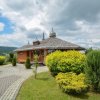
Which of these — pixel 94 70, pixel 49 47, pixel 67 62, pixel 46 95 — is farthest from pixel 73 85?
pixel 49 47

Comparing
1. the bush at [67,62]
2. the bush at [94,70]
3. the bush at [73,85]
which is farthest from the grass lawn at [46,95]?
the bush at [67,62]

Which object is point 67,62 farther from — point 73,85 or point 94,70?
point 73,85

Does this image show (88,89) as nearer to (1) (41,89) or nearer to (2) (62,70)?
(1) (41,89)

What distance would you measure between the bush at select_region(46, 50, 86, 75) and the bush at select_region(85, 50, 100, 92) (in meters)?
4.11

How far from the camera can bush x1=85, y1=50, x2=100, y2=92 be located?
1276cm

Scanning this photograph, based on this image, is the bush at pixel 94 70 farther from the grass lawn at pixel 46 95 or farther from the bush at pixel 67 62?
the bush at pixel 67 62

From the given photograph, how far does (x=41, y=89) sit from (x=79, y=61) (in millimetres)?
5454

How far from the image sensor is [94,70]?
12930mm

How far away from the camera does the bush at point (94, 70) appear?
502 inches

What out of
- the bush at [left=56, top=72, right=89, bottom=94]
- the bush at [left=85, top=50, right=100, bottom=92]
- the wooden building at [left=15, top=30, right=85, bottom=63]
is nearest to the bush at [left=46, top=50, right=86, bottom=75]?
the bush at [left=56, top=72, right=89, bottom=94]

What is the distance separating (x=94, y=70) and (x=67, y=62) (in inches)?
194

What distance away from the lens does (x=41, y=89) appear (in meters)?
13.6

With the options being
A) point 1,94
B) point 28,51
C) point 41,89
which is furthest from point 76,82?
point 28,51

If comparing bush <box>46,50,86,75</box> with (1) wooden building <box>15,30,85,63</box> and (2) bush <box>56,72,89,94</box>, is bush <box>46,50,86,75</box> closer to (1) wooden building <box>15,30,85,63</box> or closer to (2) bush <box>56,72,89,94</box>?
(2) bush <box>56,72,89,94</box>
